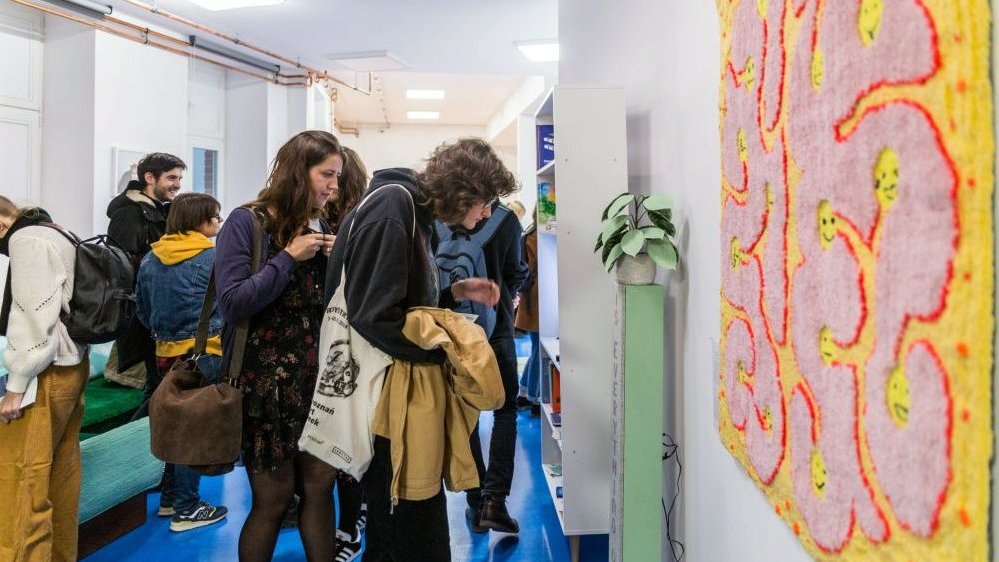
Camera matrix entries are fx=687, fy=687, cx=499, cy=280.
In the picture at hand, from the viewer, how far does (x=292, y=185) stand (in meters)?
1.92

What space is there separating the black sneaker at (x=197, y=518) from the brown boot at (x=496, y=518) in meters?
1.19

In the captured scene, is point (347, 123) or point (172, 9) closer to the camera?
point (172, 9)

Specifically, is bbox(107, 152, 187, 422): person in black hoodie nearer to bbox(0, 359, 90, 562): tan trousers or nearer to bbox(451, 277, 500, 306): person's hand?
bbox(0, 359, 90, 562): tan trousers

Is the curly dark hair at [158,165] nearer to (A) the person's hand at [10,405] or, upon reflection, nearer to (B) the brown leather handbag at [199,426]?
(A) the person's hand at [10,405]

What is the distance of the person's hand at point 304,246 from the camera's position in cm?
185

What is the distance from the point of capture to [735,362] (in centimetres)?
146

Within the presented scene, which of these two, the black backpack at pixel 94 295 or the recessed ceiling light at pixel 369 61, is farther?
the recessed ceiling light at pixel 369 61

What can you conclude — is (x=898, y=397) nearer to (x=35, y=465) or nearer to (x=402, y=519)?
(x=402, y=519)

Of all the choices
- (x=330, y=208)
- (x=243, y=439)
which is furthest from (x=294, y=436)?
(x=330, y=208)

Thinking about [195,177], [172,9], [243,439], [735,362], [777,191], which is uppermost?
[172,9]

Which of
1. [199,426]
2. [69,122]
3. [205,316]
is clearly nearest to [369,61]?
[69,122]

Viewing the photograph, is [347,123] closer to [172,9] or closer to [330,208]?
[172,9]

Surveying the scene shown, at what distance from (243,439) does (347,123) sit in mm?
12243

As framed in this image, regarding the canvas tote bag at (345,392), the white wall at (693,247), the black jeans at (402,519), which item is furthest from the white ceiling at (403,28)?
the black jeans at (402,519)
